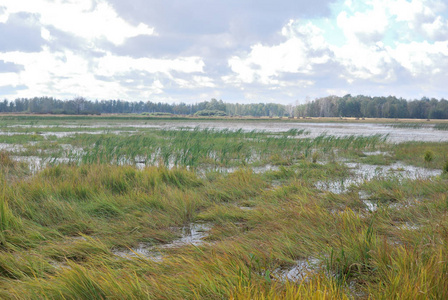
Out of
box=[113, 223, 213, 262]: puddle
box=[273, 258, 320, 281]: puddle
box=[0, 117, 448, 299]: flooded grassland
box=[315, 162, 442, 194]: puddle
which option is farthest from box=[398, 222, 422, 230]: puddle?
box=[315, 162, 442, 194]: puddle

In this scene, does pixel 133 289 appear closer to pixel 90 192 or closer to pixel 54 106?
pixel 90 192

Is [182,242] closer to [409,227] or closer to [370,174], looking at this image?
[409,227]

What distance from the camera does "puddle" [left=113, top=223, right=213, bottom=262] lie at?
3.90m

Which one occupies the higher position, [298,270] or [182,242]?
[298,270]

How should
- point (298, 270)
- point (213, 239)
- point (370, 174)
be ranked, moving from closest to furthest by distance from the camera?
point (298, 270) < point (213, 239) < point (370, 174)

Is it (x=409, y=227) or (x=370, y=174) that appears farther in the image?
(x=370, y=174)

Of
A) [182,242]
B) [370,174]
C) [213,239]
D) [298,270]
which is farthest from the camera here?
[370,174]

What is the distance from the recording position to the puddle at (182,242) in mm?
3898

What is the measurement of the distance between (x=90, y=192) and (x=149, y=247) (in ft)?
8.63

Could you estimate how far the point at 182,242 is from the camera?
422 cm

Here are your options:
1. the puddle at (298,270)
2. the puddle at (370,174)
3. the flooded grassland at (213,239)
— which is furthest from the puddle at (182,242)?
the puddle at (370,174)

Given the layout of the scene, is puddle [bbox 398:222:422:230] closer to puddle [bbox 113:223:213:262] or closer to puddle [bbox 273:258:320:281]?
puddle [bbox 273:258:320:281]

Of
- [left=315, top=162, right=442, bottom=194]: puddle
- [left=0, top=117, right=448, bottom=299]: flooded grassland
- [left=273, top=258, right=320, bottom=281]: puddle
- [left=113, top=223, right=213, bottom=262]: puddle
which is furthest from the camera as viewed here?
[left=315, top=162, right=442, bottom=194]: puddle

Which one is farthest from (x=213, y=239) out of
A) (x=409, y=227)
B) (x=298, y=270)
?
(x=409, y=227)
